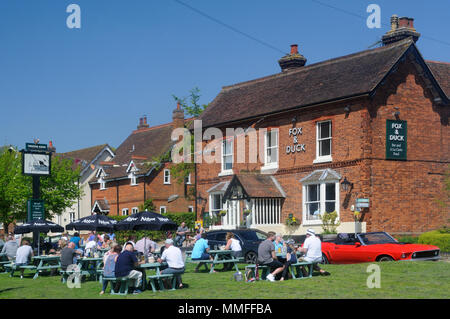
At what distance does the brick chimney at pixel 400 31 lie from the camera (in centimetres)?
3247

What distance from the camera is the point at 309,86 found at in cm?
3356

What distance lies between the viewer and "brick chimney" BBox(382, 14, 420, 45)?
32.5 metres

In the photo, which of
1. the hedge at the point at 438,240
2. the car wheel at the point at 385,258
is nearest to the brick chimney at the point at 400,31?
the hedge at the point at 438,240

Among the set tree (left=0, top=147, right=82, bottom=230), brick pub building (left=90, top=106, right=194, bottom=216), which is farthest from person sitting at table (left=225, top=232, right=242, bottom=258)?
tree (left=0, top=147, right=82, bottom=230)

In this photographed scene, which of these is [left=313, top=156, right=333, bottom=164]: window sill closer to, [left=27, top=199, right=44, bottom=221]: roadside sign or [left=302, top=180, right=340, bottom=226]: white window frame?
[left=302, top=180, right=340, bottom=226]: white window frame

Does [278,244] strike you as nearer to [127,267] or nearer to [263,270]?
[263,270]

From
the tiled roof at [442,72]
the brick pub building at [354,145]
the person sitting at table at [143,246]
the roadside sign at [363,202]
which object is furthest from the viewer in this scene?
the tiled roof at [442,72]

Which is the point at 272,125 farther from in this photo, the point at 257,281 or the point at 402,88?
the point at 257,281

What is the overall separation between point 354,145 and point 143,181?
25.8 m

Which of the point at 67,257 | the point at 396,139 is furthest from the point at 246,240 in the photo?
the point at 396,139

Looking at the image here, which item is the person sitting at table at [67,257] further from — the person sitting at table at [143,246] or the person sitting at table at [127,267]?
the person sitting at table at [127,267]

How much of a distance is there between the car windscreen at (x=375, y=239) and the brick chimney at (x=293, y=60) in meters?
17.6

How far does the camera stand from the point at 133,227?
22.8 metres
